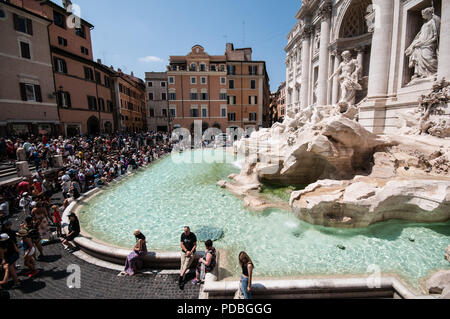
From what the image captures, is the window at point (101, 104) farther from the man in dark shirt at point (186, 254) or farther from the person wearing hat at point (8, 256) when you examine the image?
the man in dark shirt at point (186, 254)

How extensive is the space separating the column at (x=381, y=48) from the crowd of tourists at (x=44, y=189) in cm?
1476

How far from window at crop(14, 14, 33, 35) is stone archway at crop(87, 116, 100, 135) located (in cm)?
862

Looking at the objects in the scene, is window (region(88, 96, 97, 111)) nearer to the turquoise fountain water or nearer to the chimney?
the chimney

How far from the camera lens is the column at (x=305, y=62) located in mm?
20373

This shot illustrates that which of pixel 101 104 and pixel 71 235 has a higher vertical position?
pixel 101 104

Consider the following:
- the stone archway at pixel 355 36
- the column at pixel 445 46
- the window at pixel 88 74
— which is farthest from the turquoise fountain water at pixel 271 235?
the window at pixel 88 74

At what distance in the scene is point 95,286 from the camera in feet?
13.7

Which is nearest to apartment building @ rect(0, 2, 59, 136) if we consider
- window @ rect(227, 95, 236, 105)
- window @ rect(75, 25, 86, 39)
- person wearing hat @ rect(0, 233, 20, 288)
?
window @ rect(75, 25, 86, 39)

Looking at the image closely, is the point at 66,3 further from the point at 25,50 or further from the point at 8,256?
the point at 8,256

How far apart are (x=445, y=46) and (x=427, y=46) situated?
1.05 metres

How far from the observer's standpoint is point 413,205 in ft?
18.4

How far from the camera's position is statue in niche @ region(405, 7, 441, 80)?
895 centimetres

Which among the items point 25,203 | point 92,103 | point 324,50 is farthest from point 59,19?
point 324,50
